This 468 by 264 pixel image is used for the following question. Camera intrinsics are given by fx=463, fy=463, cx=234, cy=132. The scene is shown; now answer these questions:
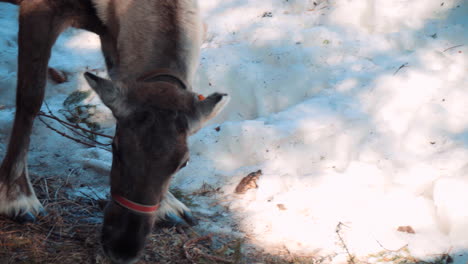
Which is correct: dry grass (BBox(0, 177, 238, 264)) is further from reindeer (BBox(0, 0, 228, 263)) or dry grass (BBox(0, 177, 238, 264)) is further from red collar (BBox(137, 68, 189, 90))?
red collar (BBox(137, 68, 189, 90))

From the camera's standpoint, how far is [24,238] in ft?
10.5

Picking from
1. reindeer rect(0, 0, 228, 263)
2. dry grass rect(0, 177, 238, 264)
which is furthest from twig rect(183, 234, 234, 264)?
reindeer rect(0, 0, 228, 263)

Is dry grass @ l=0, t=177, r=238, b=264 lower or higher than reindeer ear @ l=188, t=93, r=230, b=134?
lower

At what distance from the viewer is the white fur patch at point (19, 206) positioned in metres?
3.50

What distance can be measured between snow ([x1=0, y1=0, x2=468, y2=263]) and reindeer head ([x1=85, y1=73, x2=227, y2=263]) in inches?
50.8

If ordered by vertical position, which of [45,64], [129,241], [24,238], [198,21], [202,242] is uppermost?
[198,21]

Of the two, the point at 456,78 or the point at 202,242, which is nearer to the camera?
the point at 202,242

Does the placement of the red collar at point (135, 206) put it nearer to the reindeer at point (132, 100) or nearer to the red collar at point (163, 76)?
the reindeer at point (132, 100)

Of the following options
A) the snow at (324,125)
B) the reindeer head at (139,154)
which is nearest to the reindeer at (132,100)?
the reindeer head at (139,154)

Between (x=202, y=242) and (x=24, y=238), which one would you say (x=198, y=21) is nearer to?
(x=202, y=242)

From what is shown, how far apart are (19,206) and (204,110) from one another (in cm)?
173

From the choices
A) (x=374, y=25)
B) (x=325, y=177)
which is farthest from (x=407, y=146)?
(x=374, y=25)

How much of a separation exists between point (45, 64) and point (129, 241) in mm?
1852

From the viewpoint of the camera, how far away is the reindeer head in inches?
101
